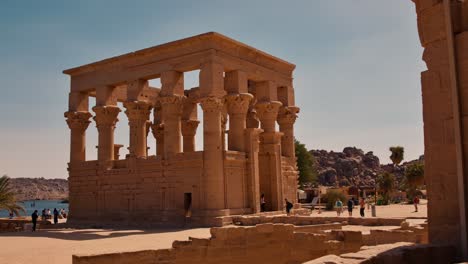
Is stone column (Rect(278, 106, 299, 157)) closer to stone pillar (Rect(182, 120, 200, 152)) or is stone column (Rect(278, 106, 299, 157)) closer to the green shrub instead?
stone pillar (Rect(182, 120, 200, 152))

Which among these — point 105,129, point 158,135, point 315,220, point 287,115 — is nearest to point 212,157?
point 315,220

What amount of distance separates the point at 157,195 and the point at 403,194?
103ft

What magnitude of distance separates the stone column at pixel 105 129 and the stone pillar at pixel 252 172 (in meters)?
7.38

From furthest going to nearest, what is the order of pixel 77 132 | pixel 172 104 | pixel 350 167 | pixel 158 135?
1. pixel 350 167
2. pixel 158 135
3. pixel 77 132
4. pixel 172 104

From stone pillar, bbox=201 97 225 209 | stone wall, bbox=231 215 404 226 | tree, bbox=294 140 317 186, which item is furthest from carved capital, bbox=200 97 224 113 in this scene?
tree, bbox=294 140 317 186

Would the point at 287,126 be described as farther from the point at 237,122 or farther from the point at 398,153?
the point at 398,153

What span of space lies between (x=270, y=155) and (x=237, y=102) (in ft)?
11.9

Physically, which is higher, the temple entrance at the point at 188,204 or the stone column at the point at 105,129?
the stone column at the point at 105,129

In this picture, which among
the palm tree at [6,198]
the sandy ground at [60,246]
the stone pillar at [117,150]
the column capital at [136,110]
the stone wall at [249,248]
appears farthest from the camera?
the palm tree at [6,198]

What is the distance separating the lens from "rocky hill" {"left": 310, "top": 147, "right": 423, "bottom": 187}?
99.8 metres

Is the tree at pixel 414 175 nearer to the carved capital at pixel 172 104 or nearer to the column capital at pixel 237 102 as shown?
the column capital at pixel 237 102

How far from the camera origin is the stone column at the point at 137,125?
24016mm

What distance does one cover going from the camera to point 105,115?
25.2m

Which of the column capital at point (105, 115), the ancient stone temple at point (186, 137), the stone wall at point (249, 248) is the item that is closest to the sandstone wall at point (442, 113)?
Answer: the stone wall at point (249, 248)
